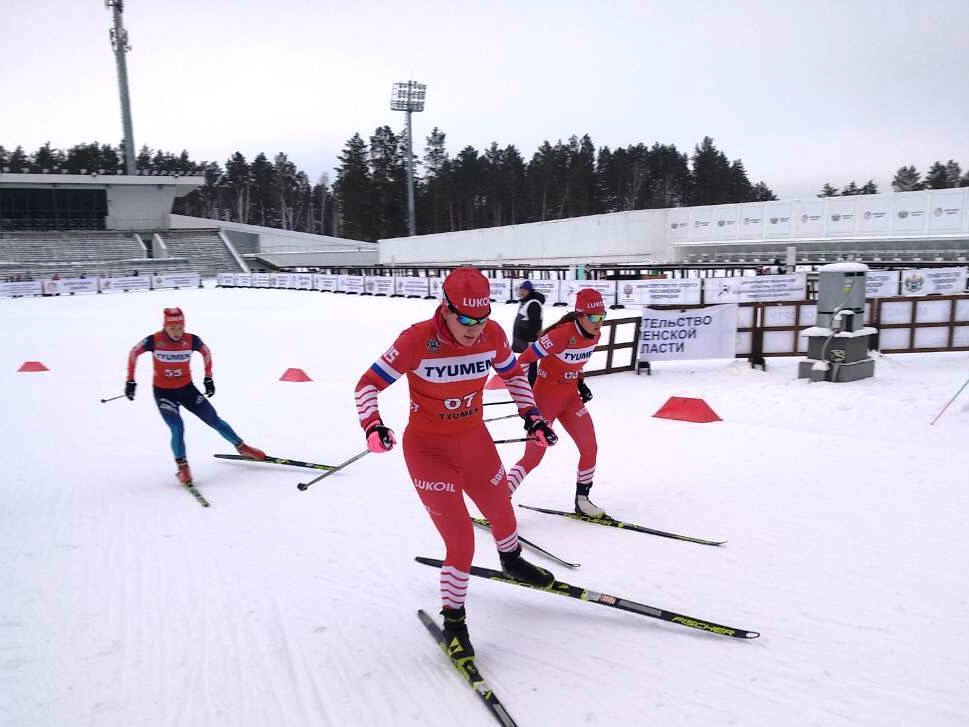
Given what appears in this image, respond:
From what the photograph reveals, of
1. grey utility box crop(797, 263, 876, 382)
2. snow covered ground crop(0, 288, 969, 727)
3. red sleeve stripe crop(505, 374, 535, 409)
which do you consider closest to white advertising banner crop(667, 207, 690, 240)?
grey utility box crop(797, 263, 876, 382)

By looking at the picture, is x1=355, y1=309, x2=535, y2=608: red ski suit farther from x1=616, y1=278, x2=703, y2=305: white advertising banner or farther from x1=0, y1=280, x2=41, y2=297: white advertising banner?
x1=0, y1=280, x2=41, y2=297: white advertising banner

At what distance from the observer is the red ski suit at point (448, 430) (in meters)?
3.63

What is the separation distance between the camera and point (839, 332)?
1083cm

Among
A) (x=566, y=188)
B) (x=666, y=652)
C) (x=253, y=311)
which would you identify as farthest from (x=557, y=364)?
(x=566, y=188)

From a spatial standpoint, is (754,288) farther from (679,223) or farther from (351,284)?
(679,223)

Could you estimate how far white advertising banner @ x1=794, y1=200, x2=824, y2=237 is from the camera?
35.5m

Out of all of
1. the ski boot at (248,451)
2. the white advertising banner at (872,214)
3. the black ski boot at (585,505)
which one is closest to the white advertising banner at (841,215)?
the white advertising banner at (872,214)

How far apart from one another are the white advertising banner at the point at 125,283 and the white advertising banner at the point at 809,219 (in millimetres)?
37651

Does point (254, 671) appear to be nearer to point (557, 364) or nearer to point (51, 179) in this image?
point (557, 364)

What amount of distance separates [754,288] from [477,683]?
18.5m

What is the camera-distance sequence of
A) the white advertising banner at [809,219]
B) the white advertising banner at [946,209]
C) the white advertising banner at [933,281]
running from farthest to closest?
the white advertising banner at [809,219] < the white advertising banner at [946,209] < the white advertising banner at [933,281]

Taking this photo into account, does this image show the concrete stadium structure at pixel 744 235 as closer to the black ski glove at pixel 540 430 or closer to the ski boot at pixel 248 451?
the ski boot at pixel 248 451

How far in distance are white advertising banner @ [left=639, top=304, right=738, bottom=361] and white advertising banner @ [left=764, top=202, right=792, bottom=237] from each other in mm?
28500

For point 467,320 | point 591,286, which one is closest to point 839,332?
point 467,320
